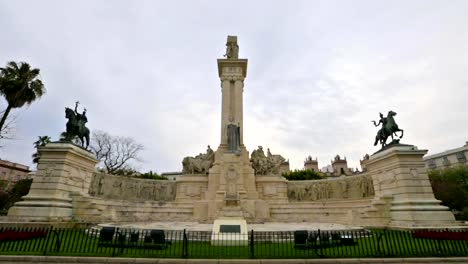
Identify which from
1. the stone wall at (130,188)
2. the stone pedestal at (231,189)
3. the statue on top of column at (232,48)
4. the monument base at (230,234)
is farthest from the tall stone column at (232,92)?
the monument base at (230,234)

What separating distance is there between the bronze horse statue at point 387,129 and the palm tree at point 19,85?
2785 centimetres

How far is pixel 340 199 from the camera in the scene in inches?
865

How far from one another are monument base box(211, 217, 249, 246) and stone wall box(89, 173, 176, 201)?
44.2 ft

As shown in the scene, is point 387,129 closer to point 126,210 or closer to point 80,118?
point 126,210

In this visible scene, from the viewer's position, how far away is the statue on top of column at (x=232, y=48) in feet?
99.0

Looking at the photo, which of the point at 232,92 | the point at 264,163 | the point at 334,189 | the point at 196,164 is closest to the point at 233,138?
the point at 264,163

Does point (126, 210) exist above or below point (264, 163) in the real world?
below

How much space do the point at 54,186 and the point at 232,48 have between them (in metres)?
23.1

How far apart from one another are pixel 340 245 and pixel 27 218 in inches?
617

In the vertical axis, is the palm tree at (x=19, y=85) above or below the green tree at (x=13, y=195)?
above

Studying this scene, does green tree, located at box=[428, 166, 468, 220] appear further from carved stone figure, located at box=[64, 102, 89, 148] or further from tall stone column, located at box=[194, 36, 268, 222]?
carved stone figure, located at box=[64, 102, 89, 148]

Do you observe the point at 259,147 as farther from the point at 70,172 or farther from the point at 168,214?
the point at 70,172

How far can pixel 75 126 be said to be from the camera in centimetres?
1709

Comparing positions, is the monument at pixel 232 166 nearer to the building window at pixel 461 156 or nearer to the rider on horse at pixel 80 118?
the rider on horse at pixel 80 118
